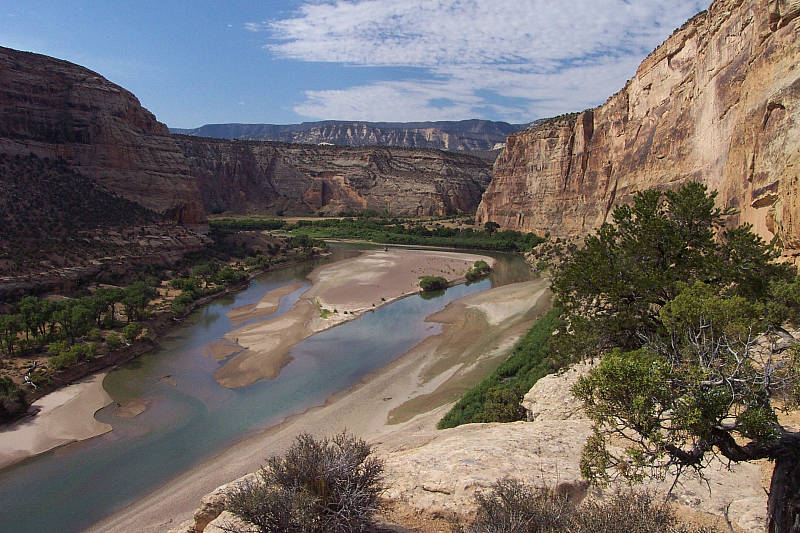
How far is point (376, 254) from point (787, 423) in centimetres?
5538

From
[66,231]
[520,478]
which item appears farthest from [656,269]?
[66,231]

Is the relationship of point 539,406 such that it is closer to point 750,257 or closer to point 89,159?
point 750,257

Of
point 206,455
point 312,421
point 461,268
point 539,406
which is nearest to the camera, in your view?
point 539,406

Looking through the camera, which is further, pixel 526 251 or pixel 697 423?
pixel 526 251

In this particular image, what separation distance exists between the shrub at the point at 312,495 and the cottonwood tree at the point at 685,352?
9.23 ft

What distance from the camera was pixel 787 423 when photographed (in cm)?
938

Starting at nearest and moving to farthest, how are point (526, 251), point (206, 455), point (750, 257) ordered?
point (750, 257), point (206, 455), point (526, 251)

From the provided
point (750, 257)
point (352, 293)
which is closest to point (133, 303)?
point (352, 293)

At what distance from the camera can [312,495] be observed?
5.98 metres

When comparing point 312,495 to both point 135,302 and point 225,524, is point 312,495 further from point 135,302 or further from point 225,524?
point 135,302

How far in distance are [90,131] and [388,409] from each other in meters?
48.5

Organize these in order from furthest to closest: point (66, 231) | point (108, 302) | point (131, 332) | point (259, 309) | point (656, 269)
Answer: point (66, 231) < point (259, 309) < point (108, 302) < point (131, 332) < point (656, 269)

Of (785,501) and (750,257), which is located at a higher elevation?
(750,257)

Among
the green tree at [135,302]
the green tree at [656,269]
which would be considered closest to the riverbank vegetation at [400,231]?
the green tree at [135,302]
